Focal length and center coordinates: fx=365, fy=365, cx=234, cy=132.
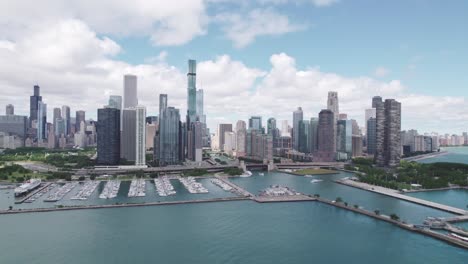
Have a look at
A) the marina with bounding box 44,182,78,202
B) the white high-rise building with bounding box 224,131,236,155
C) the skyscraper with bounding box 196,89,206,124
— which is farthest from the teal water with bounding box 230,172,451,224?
the skyscraper with bounding box 196,89,206,124

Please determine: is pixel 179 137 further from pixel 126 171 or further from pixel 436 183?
pixel 436 183

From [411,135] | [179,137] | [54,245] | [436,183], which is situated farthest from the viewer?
[411,135]

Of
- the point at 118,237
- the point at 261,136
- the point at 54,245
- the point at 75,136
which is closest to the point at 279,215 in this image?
the point at 118,237

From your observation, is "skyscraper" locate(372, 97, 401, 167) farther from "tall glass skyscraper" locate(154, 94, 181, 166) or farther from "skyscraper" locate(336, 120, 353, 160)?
"tall glass skyscraper" locate(154, 94, 181, 166)

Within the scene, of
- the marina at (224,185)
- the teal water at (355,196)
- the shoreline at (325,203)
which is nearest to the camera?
the shoreline at (325,203)

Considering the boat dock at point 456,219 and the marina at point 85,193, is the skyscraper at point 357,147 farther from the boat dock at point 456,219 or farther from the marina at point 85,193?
the marina at point 85,193

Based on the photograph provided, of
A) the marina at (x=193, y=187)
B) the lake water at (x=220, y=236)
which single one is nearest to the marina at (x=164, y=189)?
the marina at (x=193, y=187)

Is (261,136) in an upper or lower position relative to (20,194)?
upper
